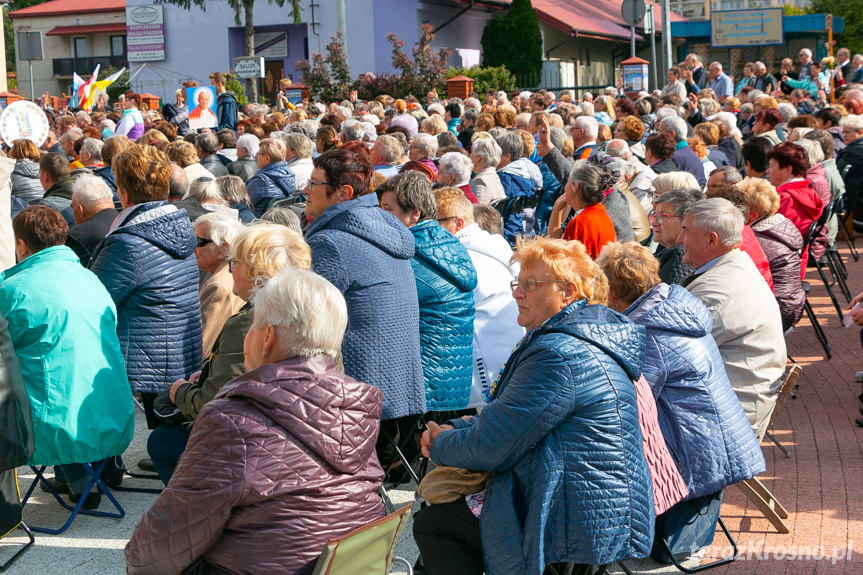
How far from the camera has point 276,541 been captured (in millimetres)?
3021

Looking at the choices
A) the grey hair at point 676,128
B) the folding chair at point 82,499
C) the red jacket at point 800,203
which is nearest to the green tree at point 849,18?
the grey hair at point 676,128

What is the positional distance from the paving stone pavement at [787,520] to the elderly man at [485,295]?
82cm

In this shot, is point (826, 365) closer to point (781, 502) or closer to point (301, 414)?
point (781, 502)

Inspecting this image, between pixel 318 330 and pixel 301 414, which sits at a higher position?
pixel 318 330

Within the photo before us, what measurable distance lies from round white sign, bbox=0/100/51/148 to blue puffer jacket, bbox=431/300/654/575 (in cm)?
865

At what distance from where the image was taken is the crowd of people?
3.08m

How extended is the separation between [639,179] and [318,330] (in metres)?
6.17

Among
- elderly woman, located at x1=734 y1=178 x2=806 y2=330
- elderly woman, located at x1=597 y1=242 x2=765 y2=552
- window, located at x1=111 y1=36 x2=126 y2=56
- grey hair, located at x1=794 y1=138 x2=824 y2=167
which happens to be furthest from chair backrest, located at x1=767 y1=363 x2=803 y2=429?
window, located at x1=111 y1=36 x2=126 y2=56

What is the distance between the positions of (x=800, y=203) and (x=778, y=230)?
1.35m

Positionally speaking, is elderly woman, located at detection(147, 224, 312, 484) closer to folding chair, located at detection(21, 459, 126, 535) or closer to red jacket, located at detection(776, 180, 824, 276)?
folding chair, located at detection(21, 459, 126, 535)

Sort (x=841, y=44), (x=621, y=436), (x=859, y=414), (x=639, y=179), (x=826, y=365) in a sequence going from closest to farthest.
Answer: (x=621, y=436) < (x=859, y=414) < (x=826, y=365) < (x=639, y=179) < (x=841, y=44)

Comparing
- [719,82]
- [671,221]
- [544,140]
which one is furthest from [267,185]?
[719,82]

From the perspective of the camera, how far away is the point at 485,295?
5.95 meters

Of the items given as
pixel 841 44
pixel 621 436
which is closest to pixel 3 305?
pixel 621 436
